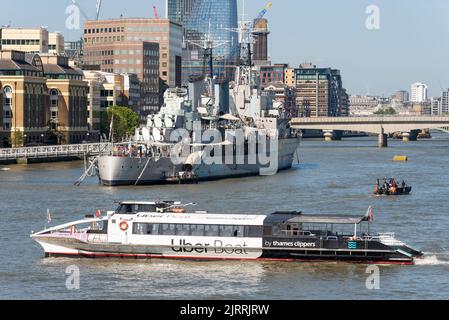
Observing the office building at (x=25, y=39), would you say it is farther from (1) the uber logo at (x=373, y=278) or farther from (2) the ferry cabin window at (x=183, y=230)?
(1) the uber logo at (x=373, y=278)

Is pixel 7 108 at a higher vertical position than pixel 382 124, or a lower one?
higher

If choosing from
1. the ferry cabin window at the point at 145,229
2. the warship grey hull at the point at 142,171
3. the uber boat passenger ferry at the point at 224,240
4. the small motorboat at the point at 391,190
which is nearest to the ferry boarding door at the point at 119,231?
the uber boat passenger ferry at the point at 224,240

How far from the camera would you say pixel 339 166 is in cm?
11212

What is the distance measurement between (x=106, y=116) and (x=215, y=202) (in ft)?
295

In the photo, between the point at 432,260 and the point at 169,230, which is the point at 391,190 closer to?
the point at 432,260

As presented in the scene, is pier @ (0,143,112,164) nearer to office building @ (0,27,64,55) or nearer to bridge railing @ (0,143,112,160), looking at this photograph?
bridge railing @ (0,143,112,160)

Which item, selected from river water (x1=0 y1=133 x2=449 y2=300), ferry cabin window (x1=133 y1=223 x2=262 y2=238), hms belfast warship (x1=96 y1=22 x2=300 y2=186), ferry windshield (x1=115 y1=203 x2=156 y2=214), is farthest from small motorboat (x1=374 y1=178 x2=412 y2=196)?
ferry cabin window (x1=133 y1=223 x2=262 y2=238)

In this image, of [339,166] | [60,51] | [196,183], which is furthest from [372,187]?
[60,51]

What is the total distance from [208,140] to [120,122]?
5610cm

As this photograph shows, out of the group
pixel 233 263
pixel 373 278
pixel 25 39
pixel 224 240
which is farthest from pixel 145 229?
pixel 25 39

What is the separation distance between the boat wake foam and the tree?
102738 mm

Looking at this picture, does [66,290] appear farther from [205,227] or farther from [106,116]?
[106,116]

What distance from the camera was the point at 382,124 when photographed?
Result: 177 m
